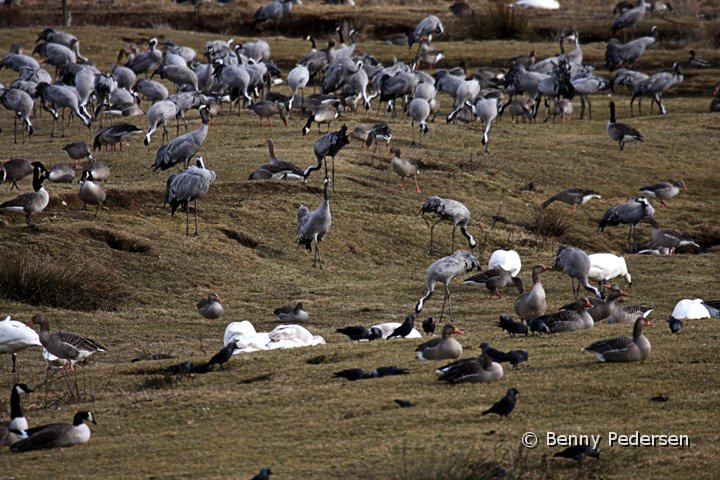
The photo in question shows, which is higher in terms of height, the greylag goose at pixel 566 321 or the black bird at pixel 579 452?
the black bird at pixel 579 452

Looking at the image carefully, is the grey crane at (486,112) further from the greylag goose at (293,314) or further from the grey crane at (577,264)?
the greylag goose at (293,314)

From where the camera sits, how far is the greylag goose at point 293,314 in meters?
17.2

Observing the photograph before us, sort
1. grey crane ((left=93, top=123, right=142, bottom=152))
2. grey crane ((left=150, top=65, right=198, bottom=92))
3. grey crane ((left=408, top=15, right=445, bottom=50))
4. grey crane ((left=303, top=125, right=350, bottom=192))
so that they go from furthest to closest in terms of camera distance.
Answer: grey crane ((left=408, top=15, right=445, bottom=50)), grey crane ((left=150, top=65, right=198, bottom=92)), grey crane ((left=93, top=123, right=142, bottom=152)), grey crane ((left=303, top=125, right=350, bottom=192))

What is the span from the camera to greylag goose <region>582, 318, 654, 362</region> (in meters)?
12.2

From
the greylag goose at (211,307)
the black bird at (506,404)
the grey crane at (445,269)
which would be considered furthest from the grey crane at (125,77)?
the black bird at (506,404)

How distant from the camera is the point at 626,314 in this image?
15.9 meters

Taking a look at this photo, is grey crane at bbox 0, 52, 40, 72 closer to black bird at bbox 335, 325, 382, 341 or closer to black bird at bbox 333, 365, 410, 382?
black bird at bbox 335, 325, 382, 341

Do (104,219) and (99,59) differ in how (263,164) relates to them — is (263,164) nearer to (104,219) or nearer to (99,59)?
(104,219)

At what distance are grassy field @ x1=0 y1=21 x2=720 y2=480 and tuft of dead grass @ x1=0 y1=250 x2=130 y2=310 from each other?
0.11 metres

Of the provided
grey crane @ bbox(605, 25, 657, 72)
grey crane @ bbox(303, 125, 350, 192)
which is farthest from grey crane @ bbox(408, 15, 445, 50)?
grey crane @ bbox(303, 125, 350, 192)

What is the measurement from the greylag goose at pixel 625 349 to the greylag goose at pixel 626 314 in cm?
352

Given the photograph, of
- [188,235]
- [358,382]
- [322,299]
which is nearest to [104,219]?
[188,235]

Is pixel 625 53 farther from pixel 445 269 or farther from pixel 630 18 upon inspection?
pixel 445 269

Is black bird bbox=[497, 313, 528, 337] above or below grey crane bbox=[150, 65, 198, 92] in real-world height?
above
